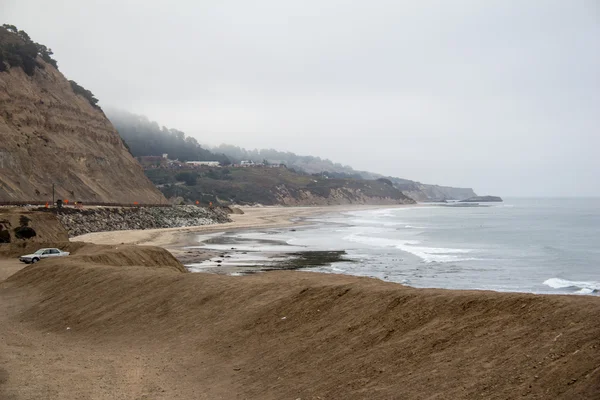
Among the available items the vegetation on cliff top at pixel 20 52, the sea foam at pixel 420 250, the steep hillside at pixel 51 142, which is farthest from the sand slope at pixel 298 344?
the vegetation on cliff top at pixel 20 52

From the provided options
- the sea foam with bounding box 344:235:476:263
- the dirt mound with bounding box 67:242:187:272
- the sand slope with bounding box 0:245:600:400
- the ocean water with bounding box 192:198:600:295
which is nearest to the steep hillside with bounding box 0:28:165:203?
the ocean water with bounding box 192:198:600:295

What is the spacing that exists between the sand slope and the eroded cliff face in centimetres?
5678

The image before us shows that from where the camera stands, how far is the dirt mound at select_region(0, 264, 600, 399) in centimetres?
880

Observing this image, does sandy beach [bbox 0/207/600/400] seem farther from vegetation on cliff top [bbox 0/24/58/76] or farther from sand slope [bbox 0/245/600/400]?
vegetation on cliff top [bbox 0/24/58/76]

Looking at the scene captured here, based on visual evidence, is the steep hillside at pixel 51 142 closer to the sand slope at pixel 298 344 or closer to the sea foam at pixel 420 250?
the sea foam at pixel 420 250

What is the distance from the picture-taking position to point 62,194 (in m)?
79.6

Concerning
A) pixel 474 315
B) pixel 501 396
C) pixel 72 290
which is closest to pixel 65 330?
pixel 72 290

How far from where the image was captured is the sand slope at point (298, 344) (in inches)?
350

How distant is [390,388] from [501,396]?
202 centimetres

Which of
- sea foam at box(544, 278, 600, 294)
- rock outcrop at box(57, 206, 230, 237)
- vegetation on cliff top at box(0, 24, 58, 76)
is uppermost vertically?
vegetation on cliff top at box(0, 24, 58, 76)

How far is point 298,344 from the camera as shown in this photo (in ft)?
42.5

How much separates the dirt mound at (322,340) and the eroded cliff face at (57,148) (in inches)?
2245

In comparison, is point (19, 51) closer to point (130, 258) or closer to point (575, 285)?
point (130, 258)

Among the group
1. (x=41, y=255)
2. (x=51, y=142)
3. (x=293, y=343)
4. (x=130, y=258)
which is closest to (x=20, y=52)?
(x=51, y=142)
